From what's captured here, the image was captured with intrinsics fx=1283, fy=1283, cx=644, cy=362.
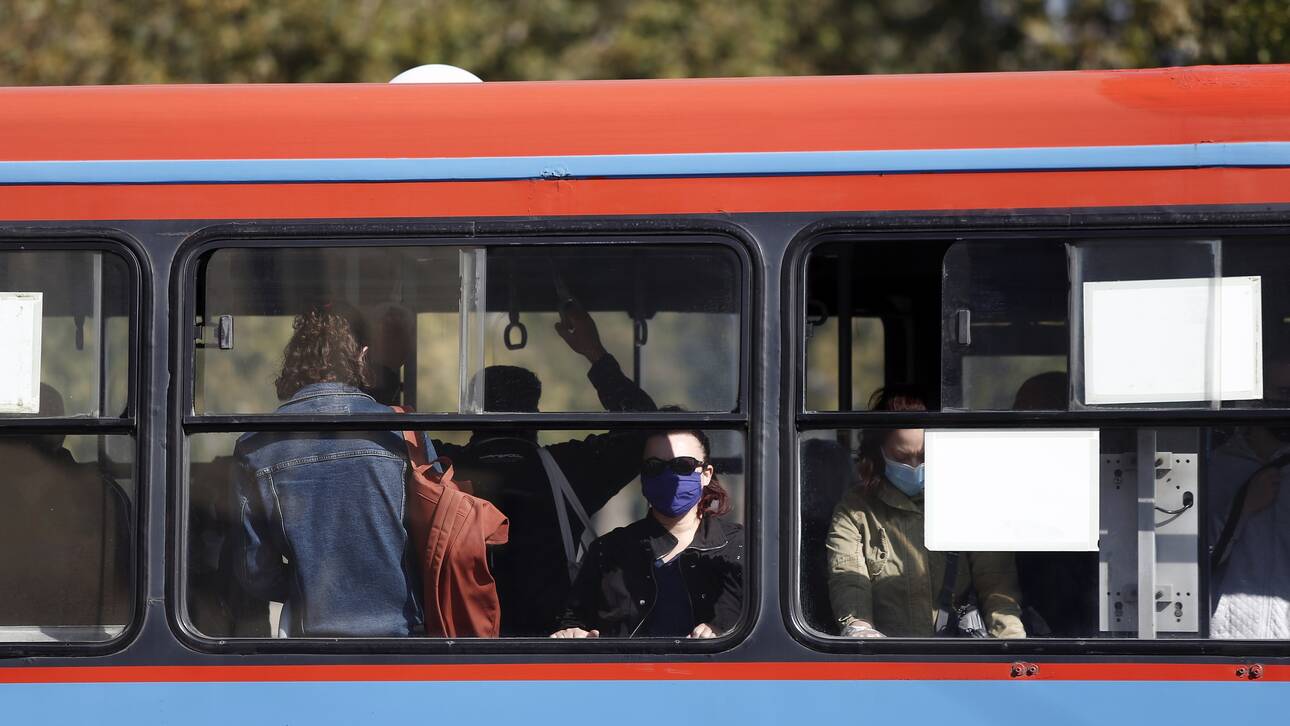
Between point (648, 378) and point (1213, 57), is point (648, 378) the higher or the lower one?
the lower one

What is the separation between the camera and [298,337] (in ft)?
9.95

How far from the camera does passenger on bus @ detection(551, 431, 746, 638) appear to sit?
2977 millimetres

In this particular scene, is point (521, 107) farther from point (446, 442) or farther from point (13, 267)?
point (13, 267)

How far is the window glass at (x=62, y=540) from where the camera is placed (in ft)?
9.94

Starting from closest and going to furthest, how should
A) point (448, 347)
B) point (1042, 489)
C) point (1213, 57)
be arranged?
point (1042, 489) < point (448, 347) < point (1213, 57)

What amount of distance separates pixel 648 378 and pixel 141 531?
123 centimetres

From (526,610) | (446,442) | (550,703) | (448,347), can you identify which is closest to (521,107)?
(448,347)

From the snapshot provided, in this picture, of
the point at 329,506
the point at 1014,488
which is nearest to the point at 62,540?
the point at 329,506

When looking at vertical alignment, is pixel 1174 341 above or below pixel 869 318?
below

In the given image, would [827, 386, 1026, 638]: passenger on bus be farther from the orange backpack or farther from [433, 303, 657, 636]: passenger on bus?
the orange backpack

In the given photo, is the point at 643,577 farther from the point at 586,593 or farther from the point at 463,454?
the point at 463,454

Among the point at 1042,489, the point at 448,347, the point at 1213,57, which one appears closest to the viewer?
the point at 1042,489

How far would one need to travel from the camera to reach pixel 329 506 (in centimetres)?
302

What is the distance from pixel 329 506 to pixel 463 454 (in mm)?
339
